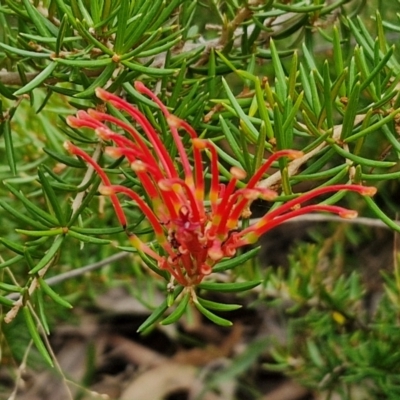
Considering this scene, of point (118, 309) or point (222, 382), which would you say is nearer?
point (222, 382)

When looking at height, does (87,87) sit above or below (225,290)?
above

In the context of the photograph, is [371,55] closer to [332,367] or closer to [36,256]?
[36,256]

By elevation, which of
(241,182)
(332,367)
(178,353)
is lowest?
(178,353)

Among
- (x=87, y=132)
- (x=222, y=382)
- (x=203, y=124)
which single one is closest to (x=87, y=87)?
(x=203, y=124)

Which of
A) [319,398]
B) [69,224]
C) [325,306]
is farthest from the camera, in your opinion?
[319,398]

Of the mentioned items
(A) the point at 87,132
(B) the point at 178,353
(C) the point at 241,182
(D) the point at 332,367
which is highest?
(C) the point at 241,182

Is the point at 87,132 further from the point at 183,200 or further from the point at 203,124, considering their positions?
the point at 183,200

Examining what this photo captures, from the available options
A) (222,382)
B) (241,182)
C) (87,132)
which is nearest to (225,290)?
(241,182)

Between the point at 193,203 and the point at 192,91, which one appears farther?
the point at 192,91

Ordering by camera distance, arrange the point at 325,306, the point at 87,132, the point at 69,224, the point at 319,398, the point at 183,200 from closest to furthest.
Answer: the point at 183,200, the point at 69,224, the point at 87,132, the point at 325,306, the point at 319,398
